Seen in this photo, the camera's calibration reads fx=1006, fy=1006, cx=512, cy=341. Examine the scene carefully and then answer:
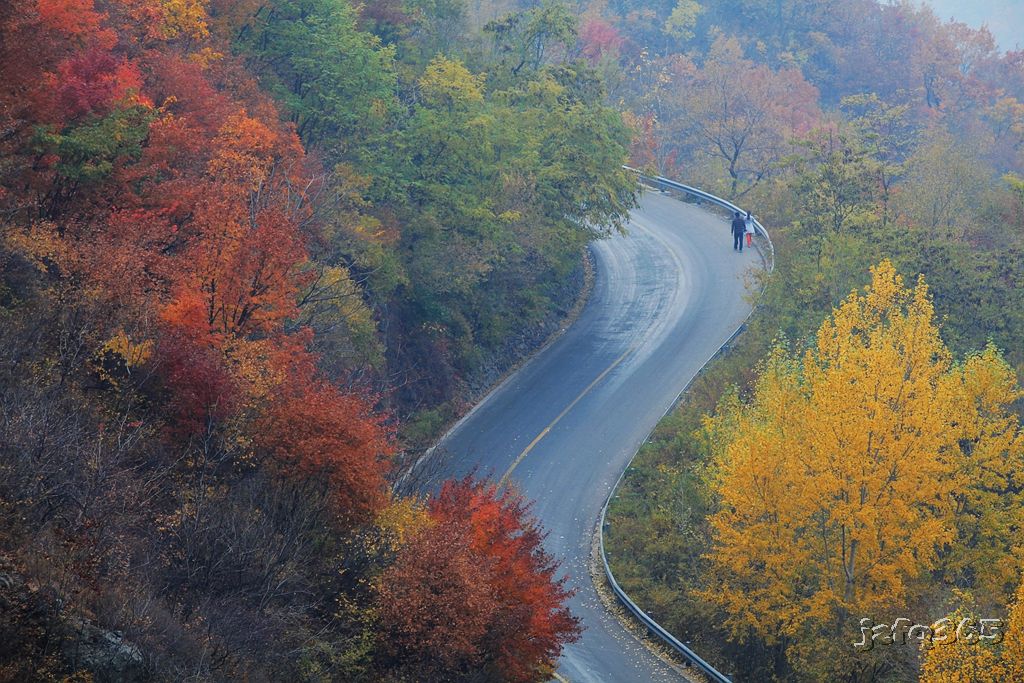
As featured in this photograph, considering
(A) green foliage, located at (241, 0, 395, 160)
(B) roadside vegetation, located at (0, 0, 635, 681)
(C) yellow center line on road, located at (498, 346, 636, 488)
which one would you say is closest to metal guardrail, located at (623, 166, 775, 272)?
(C) yellow center line on road, located at (498, 346, 636, 488)

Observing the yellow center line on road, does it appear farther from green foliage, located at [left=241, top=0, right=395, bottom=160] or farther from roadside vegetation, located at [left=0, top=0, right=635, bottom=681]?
green foliage, located at [left=241, top=0, right=395, bottom=160]

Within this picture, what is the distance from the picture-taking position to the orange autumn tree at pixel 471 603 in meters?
18.0

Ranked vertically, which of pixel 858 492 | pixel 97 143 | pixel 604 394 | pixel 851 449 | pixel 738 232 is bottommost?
pixel 604 394

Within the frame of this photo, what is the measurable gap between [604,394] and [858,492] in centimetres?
1655

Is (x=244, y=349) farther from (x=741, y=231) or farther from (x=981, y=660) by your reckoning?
(x=741, y=231)

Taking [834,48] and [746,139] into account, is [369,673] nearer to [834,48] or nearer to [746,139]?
[746,139]

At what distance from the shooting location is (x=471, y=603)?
17.9 meters

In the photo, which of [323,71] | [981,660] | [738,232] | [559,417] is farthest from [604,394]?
[981,660]

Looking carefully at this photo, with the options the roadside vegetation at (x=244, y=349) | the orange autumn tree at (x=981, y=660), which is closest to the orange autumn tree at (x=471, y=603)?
the roadside vegetation at (x=244, y=349)

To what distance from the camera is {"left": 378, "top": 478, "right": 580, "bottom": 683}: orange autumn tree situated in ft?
59.0

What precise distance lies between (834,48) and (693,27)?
1406 cm

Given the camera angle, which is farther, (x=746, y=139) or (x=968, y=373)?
(x=746, y=139)

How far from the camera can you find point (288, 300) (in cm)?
2522

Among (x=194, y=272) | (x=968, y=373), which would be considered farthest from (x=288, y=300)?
(x=968, y=373)
